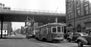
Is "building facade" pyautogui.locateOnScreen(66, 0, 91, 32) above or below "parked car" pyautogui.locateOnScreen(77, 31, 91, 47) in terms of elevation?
above

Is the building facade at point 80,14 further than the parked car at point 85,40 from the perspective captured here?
Yes

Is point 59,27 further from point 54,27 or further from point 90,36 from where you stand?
point 90,36

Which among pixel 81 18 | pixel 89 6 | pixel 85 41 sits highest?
pixel 89 6

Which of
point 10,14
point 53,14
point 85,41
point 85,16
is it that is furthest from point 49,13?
point 85,41

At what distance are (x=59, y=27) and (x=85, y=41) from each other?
32.7ft

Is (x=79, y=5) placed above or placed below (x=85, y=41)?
above

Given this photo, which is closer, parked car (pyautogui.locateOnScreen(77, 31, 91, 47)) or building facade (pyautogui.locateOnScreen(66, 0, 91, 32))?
parked car (pyautogui.locateOnScreen(77, 31, 91, 47))

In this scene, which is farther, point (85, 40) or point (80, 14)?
point (80, 14)

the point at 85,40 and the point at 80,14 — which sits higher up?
the point at 80,14

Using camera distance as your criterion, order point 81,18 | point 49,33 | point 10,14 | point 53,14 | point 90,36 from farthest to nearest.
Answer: point 53,14 < point 10,14 < point 81,18 < point 49,33 < point 90,36

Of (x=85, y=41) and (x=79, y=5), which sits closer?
(x=85, y=41)

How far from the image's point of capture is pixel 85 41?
15.1m

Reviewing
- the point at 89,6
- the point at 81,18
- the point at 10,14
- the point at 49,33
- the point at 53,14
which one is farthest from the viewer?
the point at 53,14

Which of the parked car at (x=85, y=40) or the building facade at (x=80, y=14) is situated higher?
the building facade at (x=80, y=14)
